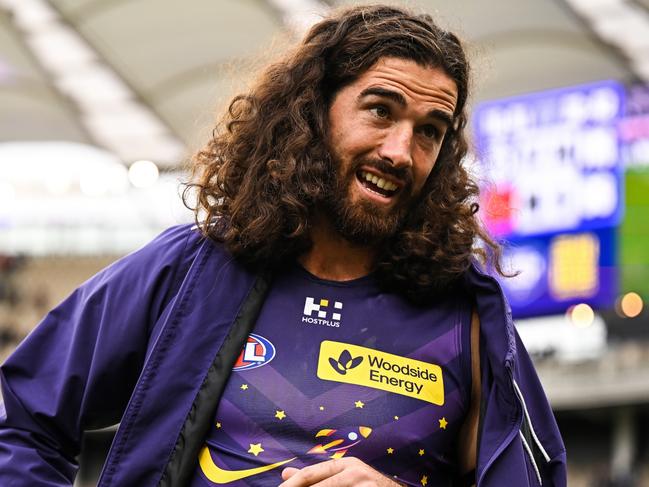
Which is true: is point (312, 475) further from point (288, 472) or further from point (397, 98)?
point (397, 98)

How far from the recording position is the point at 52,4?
1989cm

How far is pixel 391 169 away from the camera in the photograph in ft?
9.55

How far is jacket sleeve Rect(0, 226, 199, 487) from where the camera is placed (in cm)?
276

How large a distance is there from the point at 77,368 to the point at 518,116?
21190 millimetres

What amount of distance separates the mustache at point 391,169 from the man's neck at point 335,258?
18cm

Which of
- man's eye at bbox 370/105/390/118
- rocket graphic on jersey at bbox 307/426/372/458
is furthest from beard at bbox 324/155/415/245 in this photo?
rocket graphic on jersey at bbox 307/426/372/458

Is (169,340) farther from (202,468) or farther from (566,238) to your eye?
(566,238)

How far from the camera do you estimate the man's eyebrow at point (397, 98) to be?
117 inches

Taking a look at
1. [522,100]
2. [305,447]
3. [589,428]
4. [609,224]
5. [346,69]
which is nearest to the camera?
[305,447]

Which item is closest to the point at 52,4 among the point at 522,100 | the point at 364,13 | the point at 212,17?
the point at 212,17

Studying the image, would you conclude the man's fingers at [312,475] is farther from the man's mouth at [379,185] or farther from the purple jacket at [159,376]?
the man's mouth at [379,185]

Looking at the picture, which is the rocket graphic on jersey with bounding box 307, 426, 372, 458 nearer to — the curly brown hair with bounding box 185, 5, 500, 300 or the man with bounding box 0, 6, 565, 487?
the man with bounding box 0, 6, 565, 487

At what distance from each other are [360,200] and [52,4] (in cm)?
1782

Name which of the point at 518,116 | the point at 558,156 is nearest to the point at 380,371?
the point at 558,156
